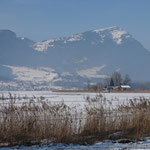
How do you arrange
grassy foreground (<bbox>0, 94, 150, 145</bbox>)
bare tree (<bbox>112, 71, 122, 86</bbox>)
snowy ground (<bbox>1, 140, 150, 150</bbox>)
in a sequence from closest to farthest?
1. snowy ground (<bbox>1, 140, 150, 150</bbox>)
2. grassy foreground (<bbox>0, 94, 150, 145</bbox>)
3. bare tree (<bbox>112, 71, 122, 86</bbox>)

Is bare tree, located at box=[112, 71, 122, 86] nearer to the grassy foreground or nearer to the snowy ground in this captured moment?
the grassy foreground

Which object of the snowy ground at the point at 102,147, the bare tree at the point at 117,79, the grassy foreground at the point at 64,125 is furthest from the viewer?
the bare tree at the point at 117,79

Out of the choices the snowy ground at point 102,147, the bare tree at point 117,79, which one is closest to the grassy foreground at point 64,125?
the snowy ground at point 102,147

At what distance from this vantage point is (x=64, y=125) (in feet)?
40.2

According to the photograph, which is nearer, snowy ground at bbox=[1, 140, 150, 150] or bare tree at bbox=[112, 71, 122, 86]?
snowy ground at bbox=[1, 140, 150, 150]

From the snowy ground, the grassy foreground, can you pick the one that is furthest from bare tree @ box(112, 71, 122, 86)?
the snowy ground

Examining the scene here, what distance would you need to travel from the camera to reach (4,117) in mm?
12180

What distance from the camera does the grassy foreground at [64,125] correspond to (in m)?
12.0

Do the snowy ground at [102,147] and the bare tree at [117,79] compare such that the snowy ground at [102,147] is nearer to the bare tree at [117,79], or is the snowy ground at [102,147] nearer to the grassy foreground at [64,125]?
the grassy foreground at [64,125]

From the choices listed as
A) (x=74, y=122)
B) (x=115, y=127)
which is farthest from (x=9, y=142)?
(x=115, y=127)

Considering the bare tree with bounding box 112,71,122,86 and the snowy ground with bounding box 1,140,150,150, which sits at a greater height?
the bare tree with bounding box 112,71,122,86

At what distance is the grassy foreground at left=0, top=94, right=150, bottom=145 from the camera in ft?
39.3

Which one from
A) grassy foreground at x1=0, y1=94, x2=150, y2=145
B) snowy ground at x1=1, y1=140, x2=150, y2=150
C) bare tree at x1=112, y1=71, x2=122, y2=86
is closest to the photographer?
snowy ground at x1=1, y1=140, x2=150, y2=150

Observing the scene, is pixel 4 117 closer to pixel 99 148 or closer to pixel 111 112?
pixel 99 148
